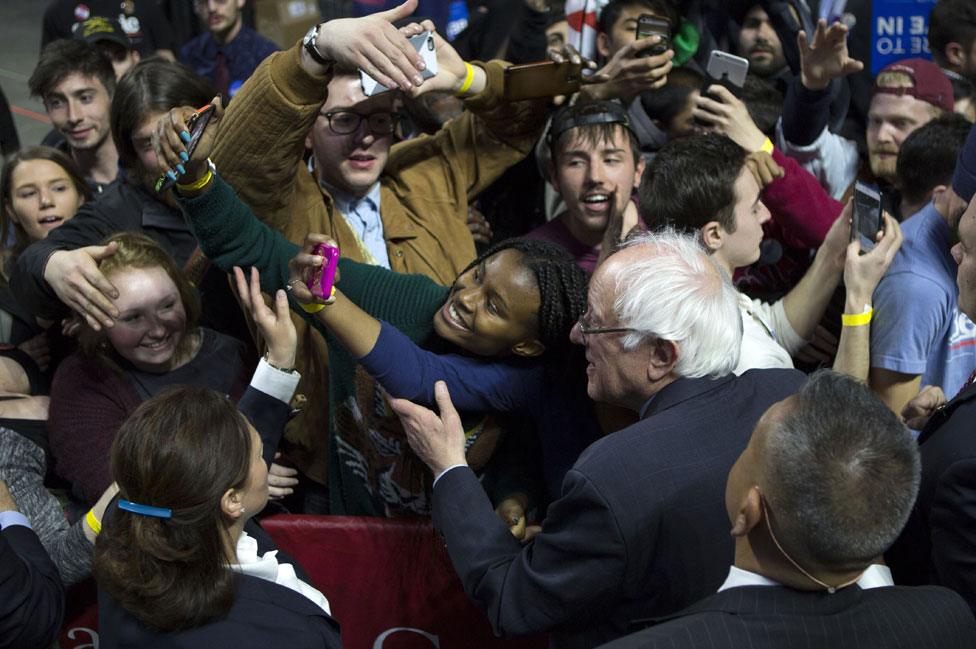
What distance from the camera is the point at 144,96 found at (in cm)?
327

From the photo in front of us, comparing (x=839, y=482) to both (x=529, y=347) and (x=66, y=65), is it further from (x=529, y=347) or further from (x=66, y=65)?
(x=66, y=65)

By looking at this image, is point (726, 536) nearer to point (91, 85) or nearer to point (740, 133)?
point (740, 133)

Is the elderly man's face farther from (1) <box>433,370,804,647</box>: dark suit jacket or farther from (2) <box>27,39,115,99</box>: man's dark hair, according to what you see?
(2) <box>27,39,115,99</box>: man's dark hair

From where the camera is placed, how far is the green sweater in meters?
2.56

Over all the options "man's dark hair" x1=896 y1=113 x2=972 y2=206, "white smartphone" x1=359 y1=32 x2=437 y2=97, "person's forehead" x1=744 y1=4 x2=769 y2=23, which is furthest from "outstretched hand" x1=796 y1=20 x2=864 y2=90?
"person's forehead" x1=744 y1=4 x2=769 y2=23

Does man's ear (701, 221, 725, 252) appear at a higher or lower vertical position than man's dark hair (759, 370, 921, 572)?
lower

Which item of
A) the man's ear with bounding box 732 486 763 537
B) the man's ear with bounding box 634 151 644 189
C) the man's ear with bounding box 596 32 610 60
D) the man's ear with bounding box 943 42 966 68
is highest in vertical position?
the man's ear with bounding box 732 486 763 537

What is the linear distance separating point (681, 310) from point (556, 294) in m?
0.49

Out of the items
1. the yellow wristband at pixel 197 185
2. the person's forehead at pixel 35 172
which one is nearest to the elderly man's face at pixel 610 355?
the yellow wristband at pixel 197 185

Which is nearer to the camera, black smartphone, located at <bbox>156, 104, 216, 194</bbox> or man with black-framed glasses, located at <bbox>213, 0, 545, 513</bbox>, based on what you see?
black smartphone, located at <bbox>156, 104, 216, 194</bbox>

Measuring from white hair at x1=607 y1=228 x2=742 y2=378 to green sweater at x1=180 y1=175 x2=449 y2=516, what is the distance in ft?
2.34

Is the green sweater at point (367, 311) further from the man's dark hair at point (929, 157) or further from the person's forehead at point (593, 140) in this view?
the man's dark hair at point (929, 157)

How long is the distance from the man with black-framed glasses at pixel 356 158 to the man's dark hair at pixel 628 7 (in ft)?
4.96

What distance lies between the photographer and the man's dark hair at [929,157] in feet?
10.4
